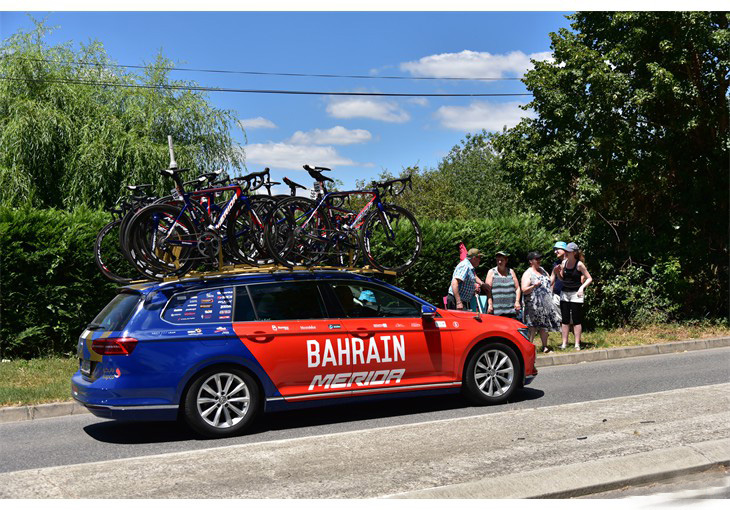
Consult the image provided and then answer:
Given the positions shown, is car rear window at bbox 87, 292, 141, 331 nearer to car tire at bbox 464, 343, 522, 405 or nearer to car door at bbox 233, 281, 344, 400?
car door at bbox 233, 281, 344, 400

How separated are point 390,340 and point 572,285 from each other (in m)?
5.43

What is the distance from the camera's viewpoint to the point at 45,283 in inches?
501

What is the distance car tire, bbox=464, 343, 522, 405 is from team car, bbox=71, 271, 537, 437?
1 cm

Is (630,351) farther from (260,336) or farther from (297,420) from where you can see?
(260,336)

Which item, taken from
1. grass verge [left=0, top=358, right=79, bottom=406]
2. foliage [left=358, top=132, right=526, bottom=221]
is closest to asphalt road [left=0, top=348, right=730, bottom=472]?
grass verge [left=0, top=358, right=79, bottom=406]

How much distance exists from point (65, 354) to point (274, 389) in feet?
21.4

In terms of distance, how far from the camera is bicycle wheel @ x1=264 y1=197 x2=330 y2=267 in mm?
8633

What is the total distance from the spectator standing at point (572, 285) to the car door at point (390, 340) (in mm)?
4770

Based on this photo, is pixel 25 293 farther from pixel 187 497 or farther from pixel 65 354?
pixel 187 497

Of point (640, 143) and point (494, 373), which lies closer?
point (494, 373)

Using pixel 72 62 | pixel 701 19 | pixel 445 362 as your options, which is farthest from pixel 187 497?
pixel 72 62

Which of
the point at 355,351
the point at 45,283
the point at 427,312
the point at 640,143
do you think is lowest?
the point at 355,351

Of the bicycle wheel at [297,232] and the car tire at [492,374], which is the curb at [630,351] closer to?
the car tire at [492,374]

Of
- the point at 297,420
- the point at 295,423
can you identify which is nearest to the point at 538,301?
the point at 297,420
